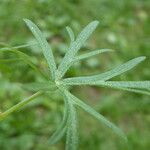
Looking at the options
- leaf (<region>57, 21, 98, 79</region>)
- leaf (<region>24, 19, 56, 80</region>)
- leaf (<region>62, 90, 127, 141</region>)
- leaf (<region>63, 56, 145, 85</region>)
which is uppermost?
leaf (<region>24, 19, 56, 80</region>)

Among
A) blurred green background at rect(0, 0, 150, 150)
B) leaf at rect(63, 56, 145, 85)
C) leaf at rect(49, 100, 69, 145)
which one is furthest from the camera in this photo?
blurred green background at rect(0, 0, 150, 150)

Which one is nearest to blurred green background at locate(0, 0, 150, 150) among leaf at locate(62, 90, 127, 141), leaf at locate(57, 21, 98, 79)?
leaf at locate(57, 21, 98, 79)

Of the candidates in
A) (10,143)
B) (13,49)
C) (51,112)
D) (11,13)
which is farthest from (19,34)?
(13,49)

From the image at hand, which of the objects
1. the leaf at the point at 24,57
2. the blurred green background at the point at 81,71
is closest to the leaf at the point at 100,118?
the leaf at the point at 24,57

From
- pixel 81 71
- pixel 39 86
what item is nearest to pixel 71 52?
pixel 39 86

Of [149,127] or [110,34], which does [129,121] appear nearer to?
[149,127]

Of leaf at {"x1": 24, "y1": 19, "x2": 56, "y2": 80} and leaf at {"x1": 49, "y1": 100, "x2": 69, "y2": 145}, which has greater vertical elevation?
leaf at {"x1": 24, "y1": 19, "x2": 56, "y2": 80}

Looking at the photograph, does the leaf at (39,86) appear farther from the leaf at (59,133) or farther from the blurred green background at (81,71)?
the blurred green background at (81,71)

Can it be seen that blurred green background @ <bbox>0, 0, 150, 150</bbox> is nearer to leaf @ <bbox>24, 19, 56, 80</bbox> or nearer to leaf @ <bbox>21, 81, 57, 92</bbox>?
leaf @ <bbox>24, 19, 56, 80</bbox>
